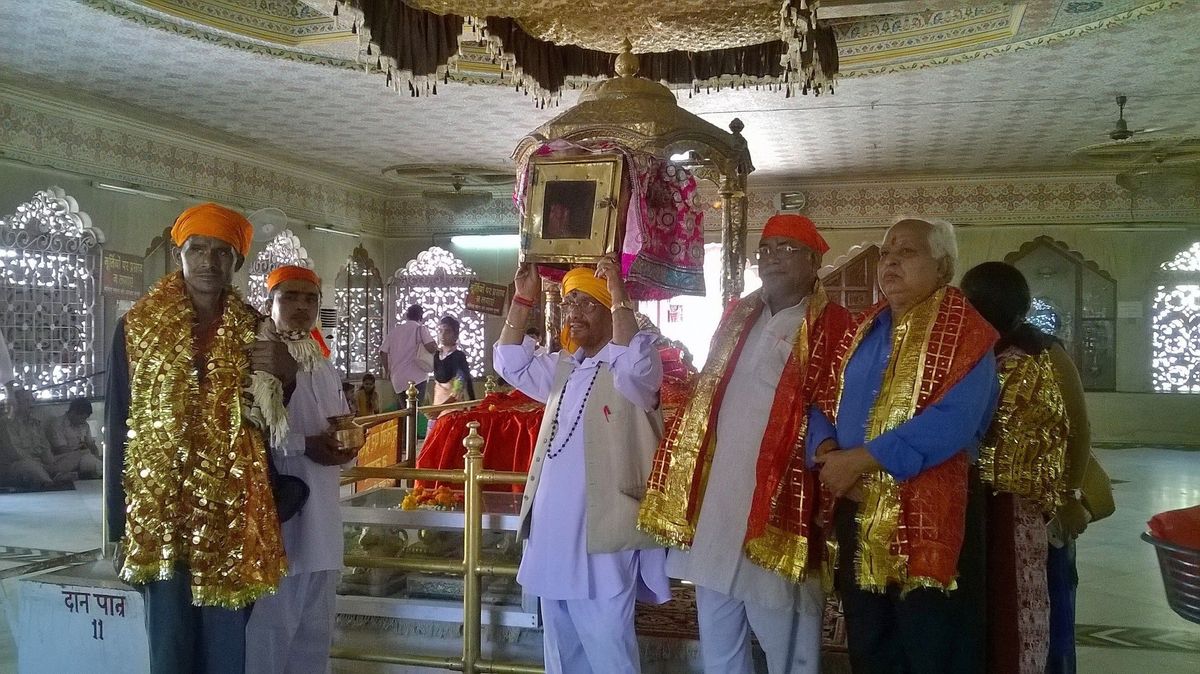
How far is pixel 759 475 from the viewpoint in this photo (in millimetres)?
2246

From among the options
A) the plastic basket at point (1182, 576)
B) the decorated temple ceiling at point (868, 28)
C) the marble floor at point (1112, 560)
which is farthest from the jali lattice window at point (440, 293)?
the plastic basket at point (1182, 576)

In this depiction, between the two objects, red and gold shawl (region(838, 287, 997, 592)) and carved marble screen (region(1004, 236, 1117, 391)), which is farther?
carved marble screen (region(1004, 236, 1117, 391))

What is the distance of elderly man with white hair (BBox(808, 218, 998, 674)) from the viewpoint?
200 centimetres

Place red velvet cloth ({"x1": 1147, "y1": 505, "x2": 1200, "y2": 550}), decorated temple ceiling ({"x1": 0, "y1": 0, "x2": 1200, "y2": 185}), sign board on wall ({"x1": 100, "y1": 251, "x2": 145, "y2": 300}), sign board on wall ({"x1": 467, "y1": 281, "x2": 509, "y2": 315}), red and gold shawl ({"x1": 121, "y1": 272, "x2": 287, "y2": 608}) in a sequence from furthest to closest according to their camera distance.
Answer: sign board on wall ({"x1": 467, "y1": 281, "x2": 509, "y2": 315}), sign board on wall ({"x1": 100, "y1": 251, "x2": 145, "y2": 300}), decorated temple ceiling ({"x1": 0, "y1": 0, "x2": 1200, "y2": 185}), red and gold shawl ({"x1": 121, "y1": 272, "x2": 287, "y2": 608}), red velvet cloth ({"x1": 1147, "y1": 505, "x2": 1200, "y2": 550})

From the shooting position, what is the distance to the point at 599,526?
8.00 feet

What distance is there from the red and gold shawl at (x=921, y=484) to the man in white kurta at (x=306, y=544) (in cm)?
145

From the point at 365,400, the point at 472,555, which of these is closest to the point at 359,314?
the point at 365,400

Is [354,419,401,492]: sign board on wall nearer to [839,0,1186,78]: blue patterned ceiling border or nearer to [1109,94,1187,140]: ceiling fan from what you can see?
[839,0,1186,78]: blue patterned ceiling border

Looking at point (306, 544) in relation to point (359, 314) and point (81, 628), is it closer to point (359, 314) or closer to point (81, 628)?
point (81, 628)

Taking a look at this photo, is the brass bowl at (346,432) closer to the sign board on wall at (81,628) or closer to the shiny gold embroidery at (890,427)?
the sign board on wall at (81,628)

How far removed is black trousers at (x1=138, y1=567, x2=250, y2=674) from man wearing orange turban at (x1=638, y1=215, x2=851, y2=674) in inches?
43.5

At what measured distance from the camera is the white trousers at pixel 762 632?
227cm

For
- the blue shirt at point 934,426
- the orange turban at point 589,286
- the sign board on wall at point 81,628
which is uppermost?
the orange turban at point 589,286

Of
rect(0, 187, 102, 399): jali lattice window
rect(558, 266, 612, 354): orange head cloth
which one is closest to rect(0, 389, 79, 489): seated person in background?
rect(0, 187, 102, 399): jali lattice window
